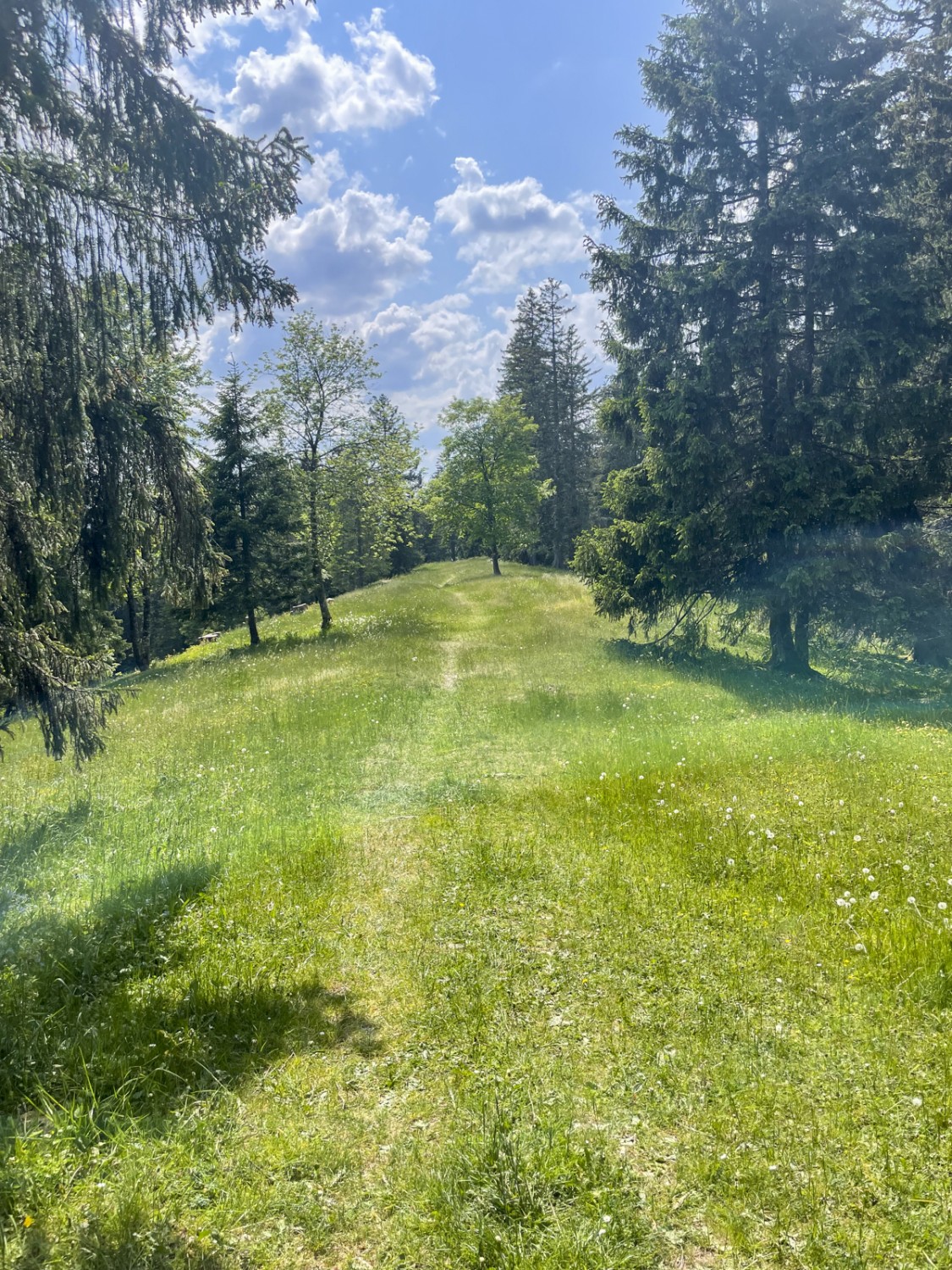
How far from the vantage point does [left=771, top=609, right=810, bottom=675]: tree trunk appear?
15.2 m

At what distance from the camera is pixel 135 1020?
4137mm

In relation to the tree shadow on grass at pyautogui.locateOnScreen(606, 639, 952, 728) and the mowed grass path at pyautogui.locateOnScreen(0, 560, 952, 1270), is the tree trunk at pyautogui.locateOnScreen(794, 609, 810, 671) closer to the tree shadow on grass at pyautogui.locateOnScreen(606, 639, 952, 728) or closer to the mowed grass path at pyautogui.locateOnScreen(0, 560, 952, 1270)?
the tree shadow on grass at pyautogui.locateOnScreen(606, 639, 952, 728)

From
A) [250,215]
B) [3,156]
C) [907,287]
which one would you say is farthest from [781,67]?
[3,156]

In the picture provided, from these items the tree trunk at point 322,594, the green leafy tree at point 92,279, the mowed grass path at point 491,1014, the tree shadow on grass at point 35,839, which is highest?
the green leafy tree at point 92,279

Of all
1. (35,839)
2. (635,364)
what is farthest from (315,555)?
(35,839)

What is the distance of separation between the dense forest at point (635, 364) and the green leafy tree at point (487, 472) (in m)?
10.9

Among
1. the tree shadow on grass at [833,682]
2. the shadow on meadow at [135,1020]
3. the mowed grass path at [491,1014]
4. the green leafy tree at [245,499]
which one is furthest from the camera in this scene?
the green leafy tree at [245,499]

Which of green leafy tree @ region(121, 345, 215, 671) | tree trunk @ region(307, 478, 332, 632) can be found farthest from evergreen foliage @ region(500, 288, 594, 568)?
green leafy tree @ region(121, 345, 215, 671)

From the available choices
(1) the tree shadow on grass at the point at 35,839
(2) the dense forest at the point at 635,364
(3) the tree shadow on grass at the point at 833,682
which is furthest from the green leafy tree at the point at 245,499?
(1) the tree shadow on grass at the point at 35,839

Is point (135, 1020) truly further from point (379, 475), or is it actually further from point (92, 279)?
point (379, 475)

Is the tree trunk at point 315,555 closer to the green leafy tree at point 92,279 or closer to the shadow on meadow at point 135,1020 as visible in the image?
the green leafy tree at point 92,279

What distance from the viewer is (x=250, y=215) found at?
18.2 ft

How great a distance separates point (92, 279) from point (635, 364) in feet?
45.7

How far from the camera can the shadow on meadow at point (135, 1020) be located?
3.60 metres
